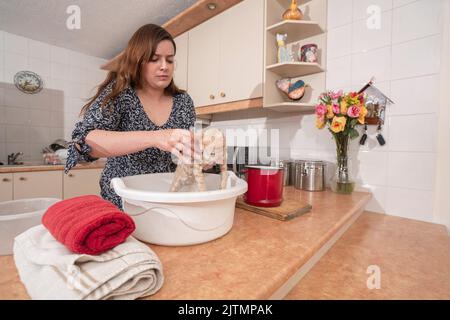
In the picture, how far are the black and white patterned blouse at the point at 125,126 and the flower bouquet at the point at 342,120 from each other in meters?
0.63

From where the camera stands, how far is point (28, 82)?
87.1 inches

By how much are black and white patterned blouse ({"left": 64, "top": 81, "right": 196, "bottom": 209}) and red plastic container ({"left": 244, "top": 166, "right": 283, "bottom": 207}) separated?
0.38 meters

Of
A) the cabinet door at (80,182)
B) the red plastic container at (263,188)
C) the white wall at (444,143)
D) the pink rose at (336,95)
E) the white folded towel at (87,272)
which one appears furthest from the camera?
the cabinet door at (80,182)

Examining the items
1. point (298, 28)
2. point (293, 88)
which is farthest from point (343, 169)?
point (298, 28)

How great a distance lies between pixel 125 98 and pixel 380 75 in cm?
115

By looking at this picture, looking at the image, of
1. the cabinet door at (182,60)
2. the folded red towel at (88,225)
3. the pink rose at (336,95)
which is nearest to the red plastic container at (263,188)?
the folded red towel at (88,225)

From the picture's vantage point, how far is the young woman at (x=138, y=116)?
2.01 ft

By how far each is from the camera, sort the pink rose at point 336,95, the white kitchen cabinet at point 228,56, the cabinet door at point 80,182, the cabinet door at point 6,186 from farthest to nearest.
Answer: the cabinet door at point 80,182
the cabinet door at point 6,186
the white kitchen cabinet at point 228,56
the pink rose at point 336,95

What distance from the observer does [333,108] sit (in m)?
1.04

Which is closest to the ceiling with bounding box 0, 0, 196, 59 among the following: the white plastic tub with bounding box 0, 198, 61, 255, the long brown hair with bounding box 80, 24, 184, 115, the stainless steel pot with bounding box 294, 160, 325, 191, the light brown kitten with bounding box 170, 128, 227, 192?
the long brown hair with bounding box 80, 24, 184, 115

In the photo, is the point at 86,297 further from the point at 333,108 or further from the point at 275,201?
the point at 333,108

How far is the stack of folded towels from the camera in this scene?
12.1 inches

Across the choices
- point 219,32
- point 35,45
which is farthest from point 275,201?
point 35,45

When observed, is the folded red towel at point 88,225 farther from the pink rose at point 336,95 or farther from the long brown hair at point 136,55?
the pink rose at point 336,95
